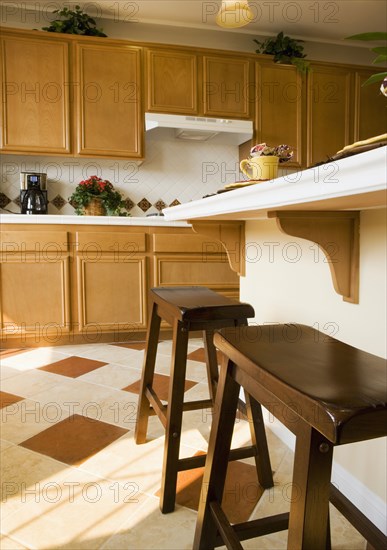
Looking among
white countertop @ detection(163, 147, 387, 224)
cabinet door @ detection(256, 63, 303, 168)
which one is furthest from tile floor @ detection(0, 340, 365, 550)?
cabinet door @ detection(256, 63, 303, 168)

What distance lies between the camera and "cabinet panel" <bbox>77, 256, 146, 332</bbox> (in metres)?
3.02

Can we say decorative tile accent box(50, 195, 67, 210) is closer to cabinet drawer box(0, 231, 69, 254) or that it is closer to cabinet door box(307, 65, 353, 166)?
cabinet drawer box(0, 231, 69, 254)

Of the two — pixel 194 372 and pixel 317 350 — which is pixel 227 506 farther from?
pixel 194 372

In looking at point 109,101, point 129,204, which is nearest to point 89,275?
point 129,204

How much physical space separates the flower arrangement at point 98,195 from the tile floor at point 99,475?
1.57 metres

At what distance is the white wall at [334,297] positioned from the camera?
1.09m

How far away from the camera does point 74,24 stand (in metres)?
3.19

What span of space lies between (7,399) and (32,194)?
1.77 meters

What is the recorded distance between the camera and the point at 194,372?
7.93 feet

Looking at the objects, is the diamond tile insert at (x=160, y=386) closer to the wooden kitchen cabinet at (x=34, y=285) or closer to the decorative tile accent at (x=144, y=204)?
the wooden kitchen cabinet at (x=34, y=285)

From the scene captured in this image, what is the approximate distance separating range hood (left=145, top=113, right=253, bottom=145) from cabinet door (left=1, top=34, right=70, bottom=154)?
66cm

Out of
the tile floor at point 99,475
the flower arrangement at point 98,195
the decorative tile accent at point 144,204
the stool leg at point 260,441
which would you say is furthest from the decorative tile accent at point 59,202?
the stool leg at point 260,441

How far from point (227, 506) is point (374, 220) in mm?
893

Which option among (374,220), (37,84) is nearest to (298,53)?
(37,84)
